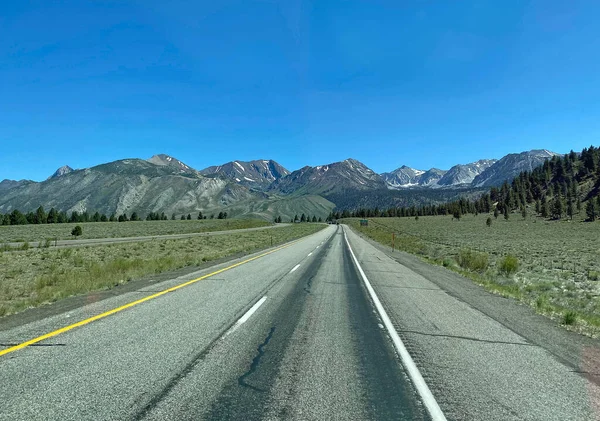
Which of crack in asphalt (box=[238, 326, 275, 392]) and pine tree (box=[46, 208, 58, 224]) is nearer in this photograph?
crack in asphalt (box=[238, 326, 275, 392])

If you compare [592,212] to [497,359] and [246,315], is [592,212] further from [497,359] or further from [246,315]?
[246,315]

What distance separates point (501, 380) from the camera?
4.62 metres

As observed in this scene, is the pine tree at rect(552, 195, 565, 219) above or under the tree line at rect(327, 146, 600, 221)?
under

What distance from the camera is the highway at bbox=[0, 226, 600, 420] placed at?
3.73 m

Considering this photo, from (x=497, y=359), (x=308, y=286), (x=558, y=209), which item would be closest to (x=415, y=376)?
(x=497, y=359)

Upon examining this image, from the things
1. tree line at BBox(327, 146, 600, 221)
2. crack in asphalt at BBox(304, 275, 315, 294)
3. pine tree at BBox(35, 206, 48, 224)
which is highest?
tree line at BBox(327, 146, 600, 221)

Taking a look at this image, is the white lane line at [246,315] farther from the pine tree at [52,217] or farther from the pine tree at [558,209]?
the pine tree at [52,217]

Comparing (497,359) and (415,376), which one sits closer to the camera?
(415,376)

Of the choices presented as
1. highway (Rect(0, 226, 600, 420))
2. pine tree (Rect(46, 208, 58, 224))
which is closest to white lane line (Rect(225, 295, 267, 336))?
highway (Rect(0, 226, 600, 420))

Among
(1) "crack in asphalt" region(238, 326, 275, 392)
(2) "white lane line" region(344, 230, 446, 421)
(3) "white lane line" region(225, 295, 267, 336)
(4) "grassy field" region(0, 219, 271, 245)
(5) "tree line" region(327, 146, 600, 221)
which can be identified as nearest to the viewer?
(2) "white lane line" region(344, 230, 446, 421)

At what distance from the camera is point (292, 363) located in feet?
16.6

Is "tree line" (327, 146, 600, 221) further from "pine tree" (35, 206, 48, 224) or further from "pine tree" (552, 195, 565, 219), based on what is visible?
"pine tree" (35, 206, 48, 224)

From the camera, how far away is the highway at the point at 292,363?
3732 mm

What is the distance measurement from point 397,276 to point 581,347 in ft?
31.0
